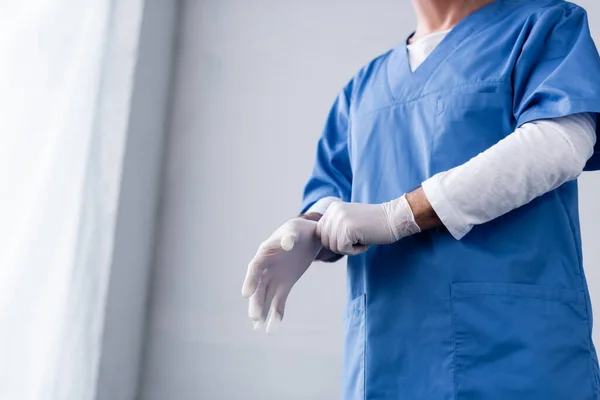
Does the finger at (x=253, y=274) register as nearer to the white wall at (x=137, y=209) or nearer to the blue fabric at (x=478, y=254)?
the blue fabric at (x=478, y=254)

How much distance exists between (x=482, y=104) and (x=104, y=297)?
1.03 m

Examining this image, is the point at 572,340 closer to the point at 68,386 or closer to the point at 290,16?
the point at 68,386

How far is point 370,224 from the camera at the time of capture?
0.82 metres

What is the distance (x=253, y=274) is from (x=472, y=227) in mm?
301

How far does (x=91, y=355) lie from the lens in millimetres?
1422

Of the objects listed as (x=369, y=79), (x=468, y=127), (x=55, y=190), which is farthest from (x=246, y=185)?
(x=468, y=127)

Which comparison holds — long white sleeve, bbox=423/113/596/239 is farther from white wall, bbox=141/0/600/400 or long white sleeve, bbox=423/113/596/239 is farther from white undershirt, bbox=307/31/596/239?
white wall, bbox=141/0/600/400

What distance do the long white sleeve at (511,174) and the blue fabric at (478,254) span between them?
0.03 m

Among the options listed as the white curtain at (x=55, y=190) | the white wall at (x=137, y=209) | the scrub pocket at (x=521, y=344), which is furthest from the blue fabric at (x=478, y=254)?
the white wall at (x=137, y=209)

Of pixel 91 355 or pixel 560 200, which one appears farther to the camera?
pixel 91 355

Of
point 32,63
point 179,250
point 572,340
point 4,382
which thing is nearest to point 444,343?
point 572,340

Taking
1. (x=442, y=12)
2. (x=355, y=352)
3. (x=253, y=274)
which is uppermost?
(x=442, y=12)

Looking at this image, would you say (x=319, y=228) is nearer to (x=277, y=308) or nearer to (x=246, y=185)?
(x=277, y=308)

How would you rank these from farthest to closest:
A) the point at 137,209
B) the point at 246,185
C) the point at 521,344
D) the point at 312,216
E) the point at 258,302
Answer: the point at 246,185 < the point at 137,209 < the point at 312,216 < the point at 258,302 < the point at 521,344
